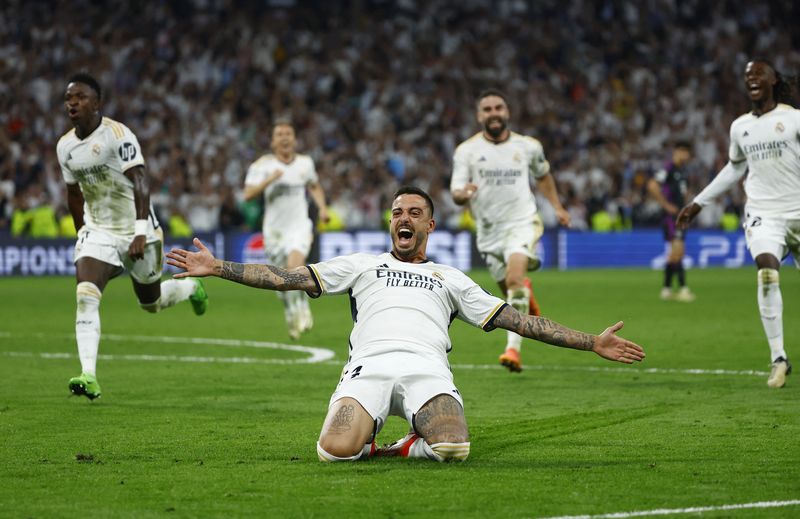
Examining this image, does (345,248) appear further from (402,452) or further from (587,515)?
(587,515)

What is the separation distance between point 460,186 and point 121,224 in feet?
11.1

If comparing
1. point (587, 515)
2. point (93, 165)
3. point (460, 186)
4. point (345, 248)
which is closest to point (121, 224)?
point (93, 165)

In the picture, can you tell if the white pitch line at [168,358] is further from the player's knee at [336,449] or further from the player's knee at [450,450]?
the player's knee at [450,450]

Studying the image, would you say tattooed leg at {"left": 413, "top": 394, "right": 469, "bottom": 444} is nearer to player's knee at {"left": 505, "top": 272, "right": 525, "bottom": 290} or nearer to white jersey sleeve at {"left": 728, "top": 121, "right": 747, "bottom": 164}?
white jersey sleeve at {"left": 728, "top": 121, "right": 747, "bottom": 164}

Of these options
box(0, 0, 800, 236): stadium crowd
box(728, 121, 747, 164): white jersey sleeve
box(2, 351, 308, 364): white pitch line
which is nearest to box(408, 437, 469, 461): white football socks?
box(728, 121, 747, 164): white jersey sleeve

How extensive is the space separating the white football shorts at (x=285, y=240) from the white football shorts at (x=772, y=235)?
7.27 metres

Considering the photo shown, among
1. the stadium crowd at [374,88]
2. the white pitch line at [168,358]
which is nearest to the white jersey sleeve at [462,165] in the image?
the white pitch line at [168,358]

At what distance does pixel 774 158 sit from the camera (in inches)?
428

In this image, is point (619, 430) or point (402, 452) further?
point (619, 430)

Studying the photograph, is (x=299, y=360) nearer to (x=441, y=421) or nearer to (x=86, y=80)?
(x=86, y=80)

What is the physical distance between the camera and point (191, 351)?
46.3 feet

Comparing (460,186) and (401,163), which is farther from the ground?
(401,163)

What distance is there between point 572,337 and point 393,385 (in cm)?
104

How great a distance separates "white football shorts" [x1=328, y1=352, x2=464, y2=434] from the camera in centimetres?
711
